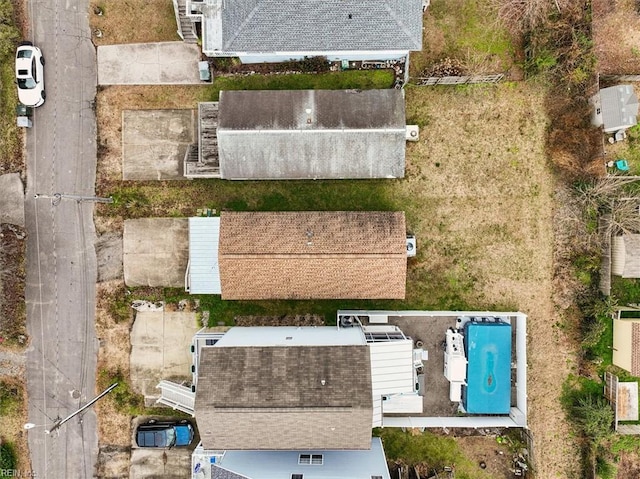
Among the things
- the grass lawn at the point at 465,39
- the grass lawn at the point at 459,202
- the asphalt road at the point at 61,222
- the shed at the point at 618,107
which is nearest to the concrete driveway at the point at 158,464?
the asphalt road at the point at 61,222

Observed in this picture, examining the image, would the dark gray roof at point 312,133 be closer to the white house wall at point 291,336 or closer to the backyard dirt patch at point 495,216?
the backyard dirt patch at point 495,216

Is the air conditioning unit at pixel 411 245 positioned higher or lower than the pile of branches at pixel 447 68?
lower

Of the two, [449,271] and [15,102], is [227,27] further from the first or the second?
[449,271]

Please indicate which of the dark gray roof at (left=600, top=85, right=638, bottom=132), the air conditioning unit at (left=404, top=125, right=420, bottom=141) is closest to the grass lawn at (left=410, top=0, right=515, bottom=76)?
the air conditioning unit at (left=404, top=125, right=420, bottom=141)

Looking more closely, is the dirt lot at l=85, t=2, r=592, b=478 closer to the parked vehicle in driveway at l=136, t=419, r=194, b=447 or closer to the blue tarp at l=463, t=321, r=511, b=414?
the blue tarp at l=463, t=321, r=511, b=414

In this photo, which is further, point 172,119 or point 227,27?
point 172,119

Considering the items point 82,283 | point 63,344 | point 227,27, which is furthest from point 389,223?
point 63,344
